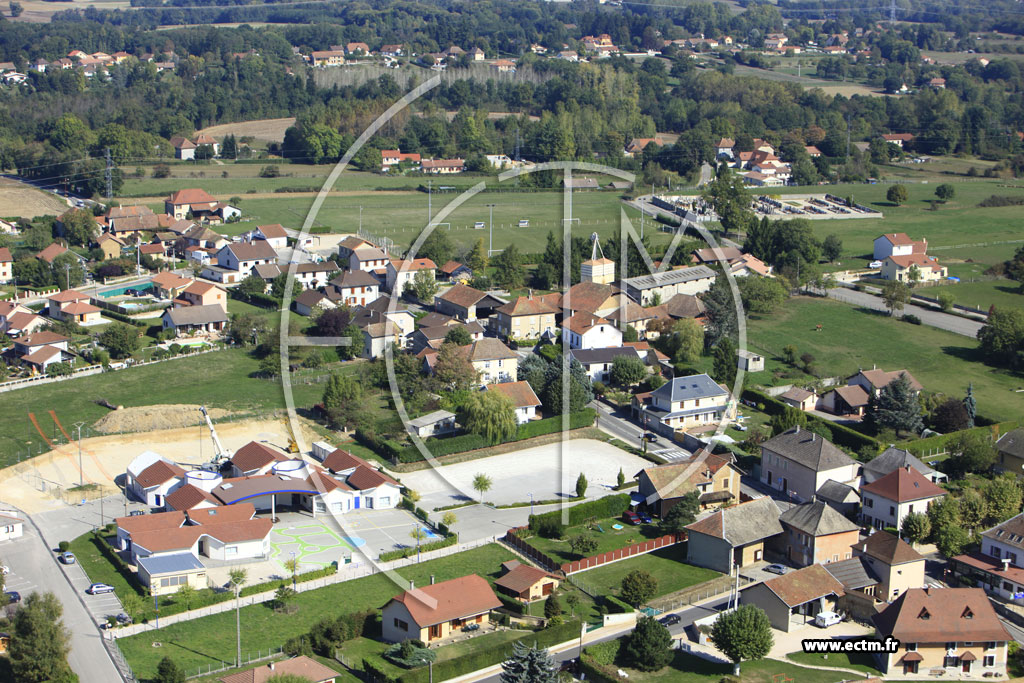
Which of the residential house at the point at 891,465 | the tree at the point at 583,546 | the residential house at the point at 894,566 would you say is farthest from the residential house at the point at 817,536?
the tree at the point at 583,546

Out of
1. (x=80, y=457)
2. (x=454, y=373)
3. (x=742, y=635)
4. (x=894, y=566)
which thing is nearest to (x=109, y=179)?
(x=454, y=373)

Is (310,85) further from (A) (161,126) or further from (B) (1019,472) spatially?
(B) (1019,472)

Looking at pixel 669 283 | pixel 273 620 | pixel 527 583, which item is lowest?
pixel 273 620

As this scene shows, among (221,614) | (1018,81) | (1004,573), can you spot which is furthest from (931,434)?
(1018,81)

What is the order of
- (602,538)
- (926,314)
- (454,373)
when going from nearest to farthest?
(602,538) → (454,373) → (926,314)

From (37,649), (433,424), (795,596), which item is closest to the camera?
(37,649)

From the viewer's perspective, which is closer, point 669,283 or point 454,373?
point 454,373

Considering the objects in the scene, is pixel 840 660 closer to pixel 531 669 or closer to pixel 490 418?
pixel 531 669

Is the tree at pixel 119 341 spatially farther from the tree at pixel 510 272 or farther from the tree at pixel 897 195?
the tree at pixel 897 195
